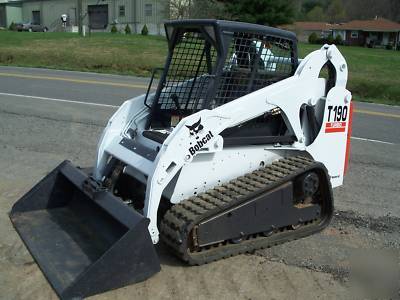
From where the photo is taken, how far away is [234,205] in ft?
14.3

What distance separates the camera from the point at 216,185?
4637 millimetres

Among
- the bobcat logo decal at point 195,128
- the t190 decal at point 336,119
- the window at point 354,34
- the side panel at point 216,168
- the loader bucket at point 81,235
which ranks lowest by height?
the window at point 354,34

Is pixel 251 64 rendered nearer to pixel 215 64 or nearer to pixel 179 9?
pixel 215 64

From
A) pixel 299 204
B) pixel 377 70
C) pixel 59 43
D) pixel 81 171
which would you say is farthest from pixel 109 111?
pixel 59 43

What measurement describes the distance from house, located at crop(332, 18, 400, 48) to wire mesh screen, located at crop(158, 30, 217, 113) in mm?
79017

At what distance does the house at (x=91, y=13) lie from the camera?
6319cm

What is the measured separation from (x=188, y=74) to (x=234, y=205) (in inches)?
67.3

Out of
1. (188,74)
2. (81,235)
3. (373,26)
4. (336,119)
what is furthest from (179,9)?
(373,26)

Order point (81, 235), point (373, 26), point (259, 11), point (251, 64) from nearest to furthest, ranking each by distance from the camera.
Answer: point (81, 235) → point (251, 64) → point (259, 11) → point (373, 26)

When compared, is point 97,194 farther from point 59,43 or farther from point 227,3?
point 227,3

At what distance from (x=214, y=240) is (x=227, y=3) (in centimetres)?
3631

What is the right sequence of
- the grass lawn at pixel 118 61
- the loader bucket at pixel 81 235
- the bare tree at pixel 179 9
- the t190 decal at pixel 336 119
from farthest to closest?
the bare tree at pixel 179 9, the grass lawn at pixel 118 61, the t190 decal at pixel 336 119, the loader bucket at pixel 81 235

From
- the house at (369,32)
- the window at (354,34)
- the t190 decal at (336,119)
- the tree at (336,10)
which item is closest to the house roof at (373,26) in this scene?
the house at (369,32)

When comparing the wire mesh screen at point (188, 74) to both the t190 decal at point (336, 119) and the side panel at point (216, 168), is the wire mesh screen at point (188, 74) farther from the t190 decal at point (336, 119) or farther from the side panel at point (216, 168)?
the t190 decal at point (336, 119)
